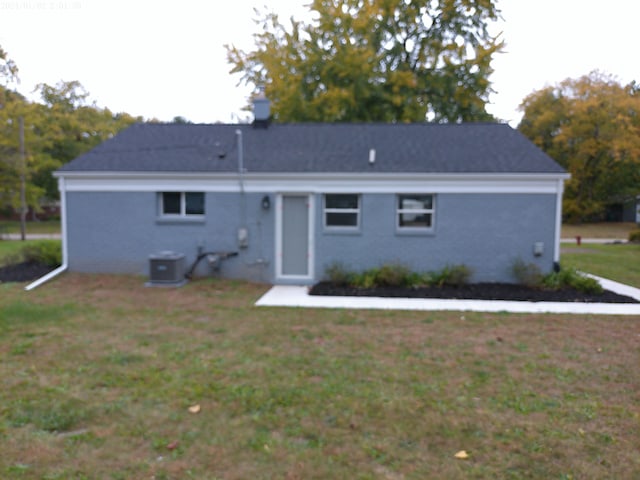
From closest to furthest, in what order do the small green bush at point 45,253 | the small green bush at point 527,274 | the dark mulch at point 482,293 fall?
1. the dark mulch at point 482,293
2. the small green bush at point 527,274
3. the small green bush at point 45,253

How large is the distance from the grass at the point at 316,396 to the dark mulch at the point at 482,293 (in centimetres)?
182

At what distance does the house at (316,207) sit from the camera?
12266 millimetres

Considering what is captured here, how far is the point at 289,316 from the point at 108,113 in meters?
46.0

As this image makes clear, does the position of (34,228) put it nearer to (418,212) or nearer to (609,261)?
(418,212)

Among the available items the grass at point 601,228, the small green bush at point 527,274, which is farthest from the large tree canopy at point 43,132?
the grass at point 601,228

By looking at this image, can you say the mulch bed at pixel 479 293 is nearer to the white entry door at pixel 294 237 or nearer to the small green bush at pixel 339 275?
the small green bush at pixel 339 275

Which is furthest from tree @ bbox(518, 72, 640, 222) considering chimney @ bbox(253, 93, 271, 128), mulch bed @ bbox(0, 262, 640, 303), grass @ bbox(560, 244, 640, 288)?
chimney @ bbox(253, 93, 271, 128)

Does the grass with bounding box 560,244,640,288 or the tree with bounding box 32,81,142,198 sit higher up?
the tree with bounding box 32,81,142,198

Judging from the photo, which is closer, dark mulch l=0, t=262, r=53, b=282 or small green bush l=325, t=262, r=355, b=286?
small green bush l=325, t=262, r=355, b=286

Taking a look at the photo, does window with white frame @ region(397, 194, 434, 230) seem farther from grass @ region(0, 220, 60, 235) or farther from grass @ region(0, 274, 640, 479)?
grass @ region(0, 220, 60, 235)

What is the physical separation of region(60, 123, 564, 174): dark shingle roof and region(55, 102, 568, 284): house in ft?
0.18

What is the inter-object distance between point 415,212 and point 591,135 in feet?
122

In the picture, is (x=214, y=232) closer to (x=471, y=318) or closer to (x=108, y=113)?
(x=471, y=318)

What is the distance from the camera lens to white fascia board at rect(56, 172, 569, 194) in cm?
1215
